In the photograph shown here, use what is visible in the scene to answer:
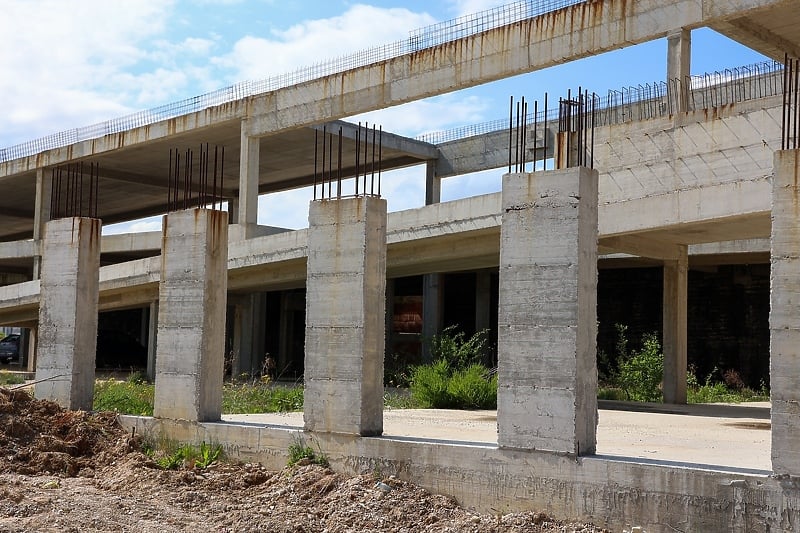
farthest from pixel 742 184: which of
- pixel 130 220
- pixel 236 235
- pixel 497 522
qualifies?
pixel 130 220

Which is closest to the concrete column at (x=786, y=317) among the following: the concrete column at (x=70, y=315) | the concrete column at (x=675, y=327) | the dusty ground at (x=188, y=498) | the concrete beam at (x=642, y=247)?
the dusty ground at (x=188, y=498)

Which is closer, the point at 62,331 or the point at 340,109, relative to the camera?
the point at 62,331

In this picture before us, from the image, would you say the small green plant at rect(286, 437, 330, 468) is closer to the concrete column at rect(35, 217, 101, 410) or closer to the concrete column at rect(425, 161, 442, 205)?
the concrete column at rect(35, 217, 101, 410)

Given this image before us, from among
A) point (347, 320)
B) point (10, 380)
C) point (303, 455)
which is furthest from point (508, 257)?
point (10, 380)

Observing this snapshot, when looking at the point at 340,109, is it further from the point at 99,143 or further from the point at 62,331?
the point at 62,331

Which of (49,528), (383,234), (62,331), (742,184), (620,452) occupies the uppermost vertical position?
(742,184)

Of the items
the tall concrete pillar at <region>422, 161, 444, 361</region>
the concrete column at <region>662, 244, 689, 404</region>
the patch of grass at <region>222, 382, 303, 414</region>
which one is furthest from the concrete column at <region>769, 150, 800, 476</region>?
the tall concrete pillar at <region>422, 161, 444, 361</region>

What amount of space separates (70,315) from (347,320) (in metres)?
5.08

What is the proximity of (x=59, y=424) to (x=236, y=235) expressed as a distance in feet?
53.8

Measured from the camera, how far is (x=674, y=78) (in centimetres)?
1786

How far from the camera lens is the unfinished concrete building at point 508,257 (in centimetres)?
734

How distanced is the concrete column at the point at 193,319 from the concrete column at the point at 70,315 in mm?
1865

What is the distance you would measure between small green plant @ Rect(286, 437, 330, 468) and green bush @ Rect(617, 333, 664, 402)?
13004mm

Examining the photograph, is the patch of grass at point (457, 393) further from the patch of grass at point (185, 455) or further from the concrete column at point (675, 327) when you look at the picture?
the patch of grass at point (185, 455)
